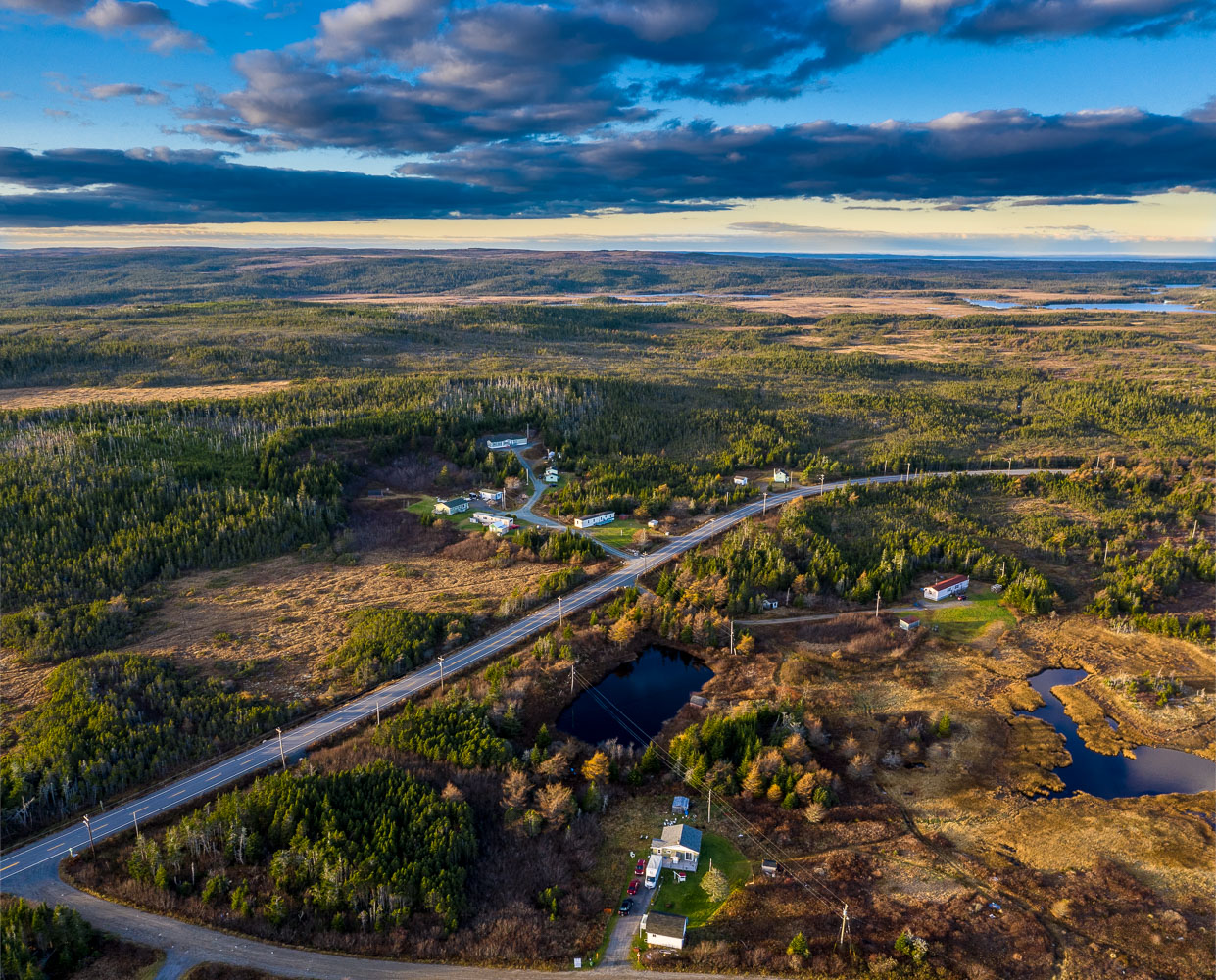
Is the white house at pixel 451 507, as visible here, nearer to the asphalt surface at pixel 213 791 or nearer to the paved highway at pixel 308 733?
the paved highway at pixel 308 733

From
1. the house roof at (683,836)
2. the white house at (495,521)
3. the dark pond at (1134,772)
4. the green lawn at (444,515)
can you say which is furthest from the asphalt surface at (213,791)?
the dark pond at (1134,772)

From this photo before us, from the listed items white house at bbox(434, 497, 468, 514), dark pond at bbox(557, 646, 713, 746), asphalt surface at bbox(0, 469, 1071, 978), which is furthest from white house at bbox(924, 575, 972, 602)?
white house at bbox(434, 497, 468, 514)

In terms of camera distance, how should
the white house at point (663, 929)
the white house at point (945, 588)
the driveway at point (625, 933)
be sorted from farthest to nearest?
the white house at point (945, 588) → the white house at point (663, 929) → the driveway at point (625, 933)

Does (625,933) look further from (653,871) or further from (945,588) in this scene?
(945,588)

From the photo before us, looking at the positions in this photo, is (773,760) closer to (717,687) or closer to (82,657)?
(717,687)

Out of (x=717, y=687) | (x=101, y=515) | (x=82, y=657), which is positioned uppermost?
(x=101, y=515)

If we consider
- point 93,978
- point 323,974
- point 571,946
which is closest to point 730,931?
point 571,946
